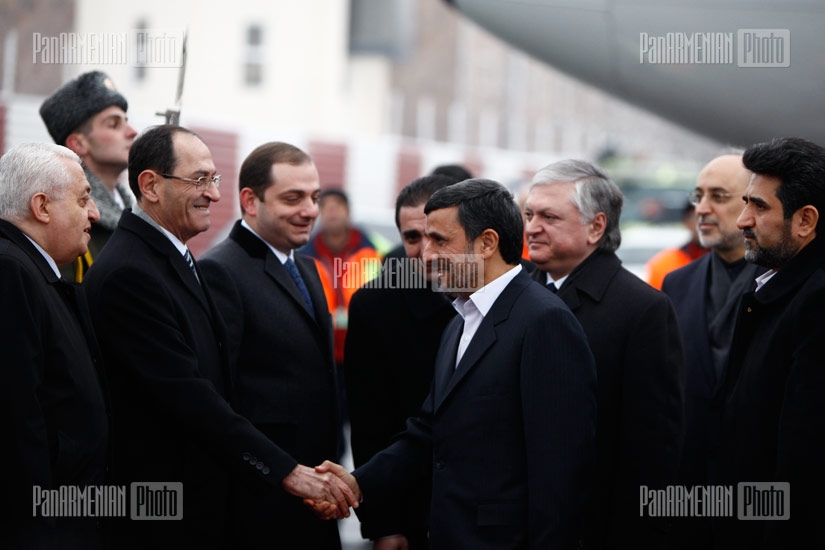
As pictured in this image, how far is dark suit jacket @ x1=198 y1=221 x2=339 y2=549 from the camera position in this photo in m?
4.33

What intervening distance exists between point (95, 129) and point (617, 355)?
8.08 ft

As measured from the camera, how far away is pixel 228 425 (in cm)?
398

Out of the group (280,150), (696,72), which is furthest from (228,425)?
(696,72)

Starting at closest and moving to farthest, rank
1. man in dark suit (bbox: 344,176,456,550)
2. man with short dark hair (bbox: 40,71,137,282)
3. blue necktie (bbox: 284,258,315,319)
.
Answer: man in dark suit (bbox: 344,176,456,550) < blue necktie (bbox: 284,258,315,319) < man with short dark hair (bbox: 40,71,137,282)

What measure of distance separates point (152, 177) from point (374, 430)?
4.30 ft

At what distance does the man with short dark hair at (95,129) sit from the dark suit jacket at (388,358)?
3.97 feet

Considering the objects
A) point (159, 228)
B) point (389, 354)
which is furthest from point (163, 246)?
point (389, 354)

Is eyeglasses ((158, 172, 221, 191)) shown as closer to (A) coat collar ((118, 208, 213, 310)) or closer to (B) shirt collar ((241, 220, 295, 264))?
(A) coat collar ((118, 208, 213, 310))

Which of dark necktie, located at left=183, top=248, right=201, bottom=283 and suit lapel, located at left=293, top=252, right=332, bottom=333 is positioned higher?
dark necktie, located at left=183, top=248, right=201, bottom=283

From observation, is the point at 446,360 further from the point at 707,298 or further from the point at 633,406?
the point at 707,298

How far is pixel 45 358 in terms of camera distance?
134 inches

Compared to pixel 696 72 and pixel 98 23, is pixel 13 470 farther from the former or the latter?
pixel 98 23

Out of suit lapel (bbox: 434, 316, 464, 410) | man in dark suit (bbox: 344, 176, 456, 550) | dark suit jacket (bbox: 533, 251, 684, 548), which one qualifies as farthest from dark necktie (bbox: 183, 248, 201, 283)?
dark suit jacket (bbox: 533, 251, 684, 548)

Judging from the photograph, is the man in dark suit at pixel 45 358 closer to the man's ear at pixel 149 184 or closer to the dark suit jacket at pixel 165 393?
the dark suit jacket at pixel 165 393
